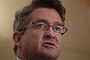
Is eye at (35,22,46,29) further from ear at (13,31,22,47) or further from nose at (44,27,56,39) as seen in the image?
ear at (13,31,22,47)

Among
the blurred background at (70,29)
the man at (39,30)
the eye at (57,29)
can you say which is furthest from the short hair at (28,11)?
the blurred background at (70,29)

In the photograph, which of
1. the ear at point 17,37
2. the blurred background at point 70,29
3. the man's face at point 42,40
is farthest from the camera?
the blurred background at point 70,29

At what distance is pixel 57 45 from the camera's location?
1131 millimetres

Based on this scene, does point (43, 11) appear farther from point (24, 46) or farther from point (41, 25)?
point (24, 46)

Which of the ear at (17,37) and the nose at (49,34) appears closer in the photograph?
the nose at (49,34)

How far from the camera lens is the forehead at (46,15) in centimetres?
118

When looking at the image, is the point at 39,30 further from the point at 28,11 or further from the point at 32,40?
the point at 28,11

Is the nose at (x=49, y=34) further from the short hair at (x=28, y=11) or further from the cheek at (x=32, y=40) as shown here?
the short hair at (x=28, y=11)

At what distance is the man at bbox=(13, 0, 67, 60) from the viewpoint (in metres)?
1.10

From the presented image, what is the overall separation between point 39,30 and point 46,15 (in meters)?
0.11

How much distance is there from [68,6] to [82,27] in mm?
271

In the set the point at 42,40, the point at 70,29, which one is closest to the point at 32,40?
the point at 42,40

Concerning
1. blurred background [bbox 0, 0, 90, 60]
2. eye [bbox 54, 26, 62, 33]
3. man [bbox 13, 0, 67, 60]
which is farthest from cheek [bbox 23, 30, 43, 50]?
blurred background [bbox 0, 0, 90, 60]

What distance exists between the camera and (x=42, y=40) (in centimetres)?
111
